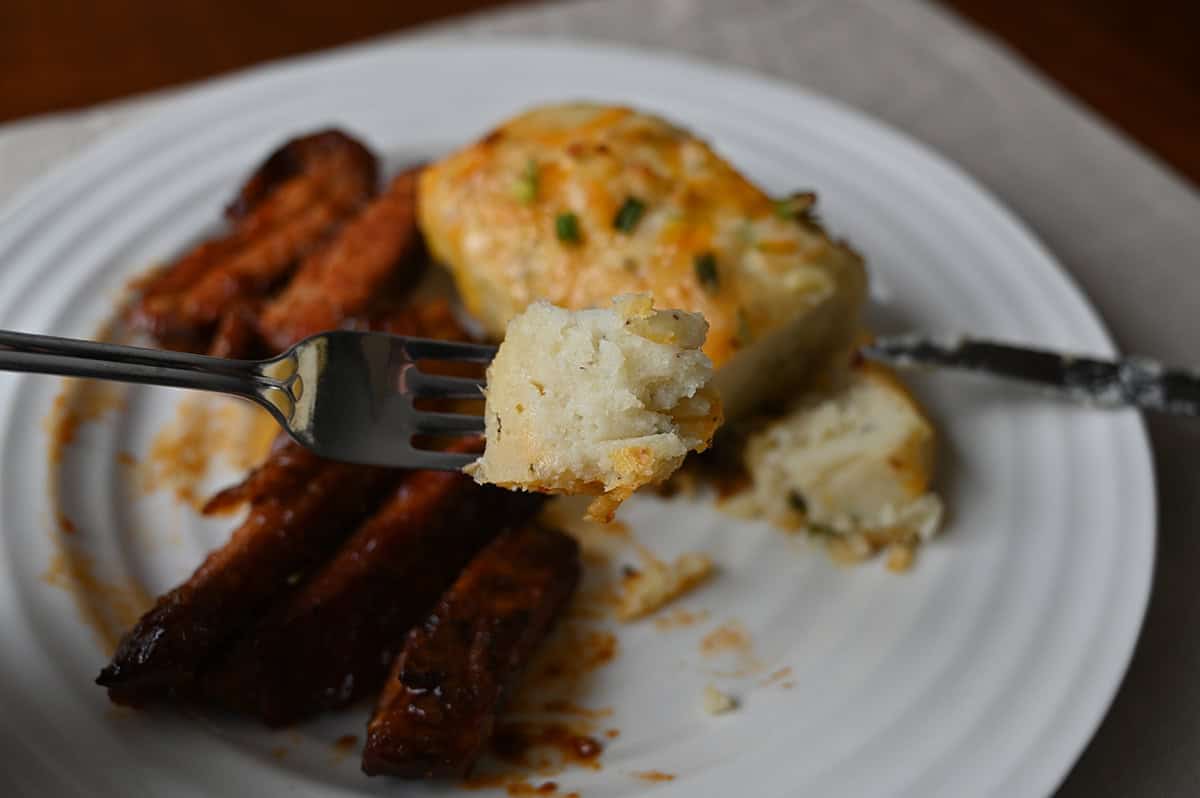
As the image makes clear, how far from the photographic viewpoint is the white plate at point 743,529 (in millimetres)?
2408

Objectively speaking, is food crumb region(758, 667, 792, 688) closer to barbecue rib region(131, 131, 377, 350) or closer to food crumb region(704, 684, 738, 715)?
food crumb region(704, 684, 738, 715)

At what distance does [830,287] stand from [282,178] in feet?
6.36

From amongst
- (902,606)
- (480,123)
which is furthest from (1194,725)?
(480,123)

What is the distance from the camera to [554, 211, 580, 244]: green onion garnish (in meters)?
3.07

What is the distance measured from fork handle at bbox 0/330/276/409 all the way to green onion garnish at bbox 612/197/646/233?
116 centimetres

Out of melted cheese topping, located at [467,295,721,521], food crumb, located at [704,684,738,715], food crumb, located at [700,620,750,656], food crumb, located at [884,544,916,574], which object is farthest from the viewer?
food crumb, located at [884,544,916,574]

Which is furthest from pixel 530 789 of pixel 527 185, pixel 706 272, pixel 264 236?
pixel 264 236

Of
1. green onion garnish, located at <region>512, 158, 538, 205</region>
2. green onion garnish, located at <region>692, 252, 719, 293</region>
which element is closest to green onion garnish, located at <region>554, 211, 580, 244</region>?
green onion garnish, located at <region>512, 158, 538, 205</region>

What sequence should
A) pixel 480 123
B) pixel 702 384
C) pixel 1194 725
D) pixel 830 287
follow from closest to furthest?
pixel 702 384, pixel 1194 725, pixel 830 287, pixel 480 123

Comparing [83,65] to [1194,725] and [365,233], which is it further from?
[1194,725]

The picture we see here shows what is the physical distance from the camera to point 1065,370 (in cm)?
322

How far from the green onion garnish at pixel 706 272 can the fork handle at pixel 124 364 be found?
1190 millimetres

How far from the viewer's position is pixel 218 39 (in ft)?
18.0

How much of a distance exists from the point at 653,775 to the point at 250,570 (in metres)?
1.03
